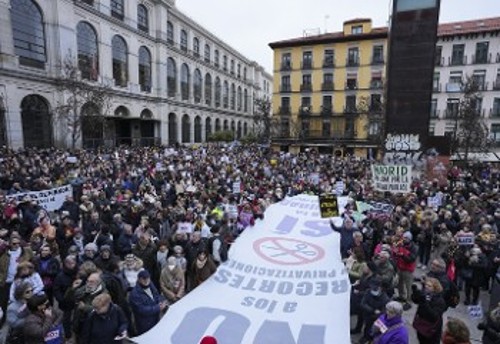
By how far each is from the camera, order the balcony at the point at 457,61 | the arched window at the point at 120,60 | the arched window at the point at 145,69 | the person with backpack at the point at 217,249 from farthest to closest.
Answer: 1. the arched window at the point at 145,69
2. the balcony at the point at 457,61
3. the arched window at the point at 120,60
4. the person with backpack at the point at 217,249

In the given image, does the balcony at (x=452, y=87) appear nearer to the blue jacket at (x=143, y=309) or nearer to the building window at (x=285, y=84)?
the building window at (x=285, y=84)

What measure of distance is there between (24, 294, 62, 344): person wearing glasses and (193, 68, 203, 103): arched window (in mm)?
46834

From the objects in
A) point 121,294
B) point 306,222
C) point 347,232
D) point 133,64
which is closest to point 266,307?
point 121,294

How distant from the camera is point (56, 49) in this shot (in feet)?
83.0

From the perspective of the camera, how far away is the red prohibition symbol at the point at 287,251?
6.66 meters

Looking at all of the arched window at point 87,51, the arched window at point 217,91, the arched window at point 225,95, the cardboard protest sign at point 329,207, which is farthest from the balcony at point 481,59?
the arched window at point 87,51

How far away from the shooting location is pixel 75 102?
2239 centimetres

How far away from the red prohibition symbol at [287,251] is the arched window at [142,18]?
3548cm

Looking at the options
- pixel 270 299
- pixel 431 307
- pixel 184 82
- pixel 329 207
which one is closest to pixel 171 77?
pixel 184 82

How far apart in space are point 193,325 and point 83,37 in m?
30.9

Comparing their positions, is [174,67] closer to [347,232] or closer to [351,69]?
[351,69]

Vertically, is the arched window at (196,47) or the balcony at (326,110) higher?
the arched window at (196,47)

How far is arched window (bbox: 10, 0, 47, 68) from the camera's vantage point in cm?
2257

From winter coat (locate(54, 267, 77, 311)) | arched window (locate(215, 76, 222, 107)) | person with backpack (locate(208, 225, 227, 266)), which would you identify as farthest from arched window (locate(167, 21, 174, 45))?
winter coat (locate(54, 267, 77, 311))
